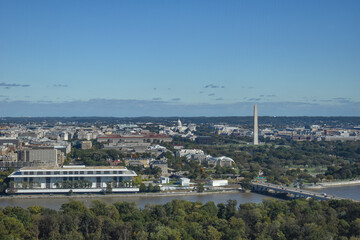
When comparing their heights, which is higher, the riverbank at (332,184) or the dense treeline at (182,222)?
the dense treeline at (182,222)

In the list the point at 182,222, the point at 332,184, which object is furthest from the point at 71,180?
the point at 332,184

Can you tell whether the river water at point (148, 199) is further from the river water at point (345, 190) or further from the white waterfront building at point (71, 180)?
the white waterfront building at point (71, 180)

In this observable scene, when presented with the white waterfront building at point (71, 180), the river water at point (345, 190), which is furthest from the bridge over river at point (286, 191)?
the white waterfront building at point (71, 180)

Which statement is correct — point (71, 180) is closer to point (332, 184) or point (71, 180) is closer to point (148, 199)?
point (148, 199)

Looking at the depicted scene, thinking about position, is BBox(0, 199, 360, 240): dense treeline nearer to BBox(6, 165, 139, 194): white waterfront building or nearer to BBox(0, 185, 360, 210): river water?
BBox(0, 185, 360, 210): river water

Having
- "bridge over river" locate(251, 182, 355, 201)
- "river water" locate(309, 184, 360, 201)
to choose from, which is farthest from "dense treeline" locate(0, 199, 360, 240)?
"river water" locate(309, 184, 360, 201)

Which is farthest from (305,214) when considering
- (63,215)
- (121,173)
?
(121,173)
